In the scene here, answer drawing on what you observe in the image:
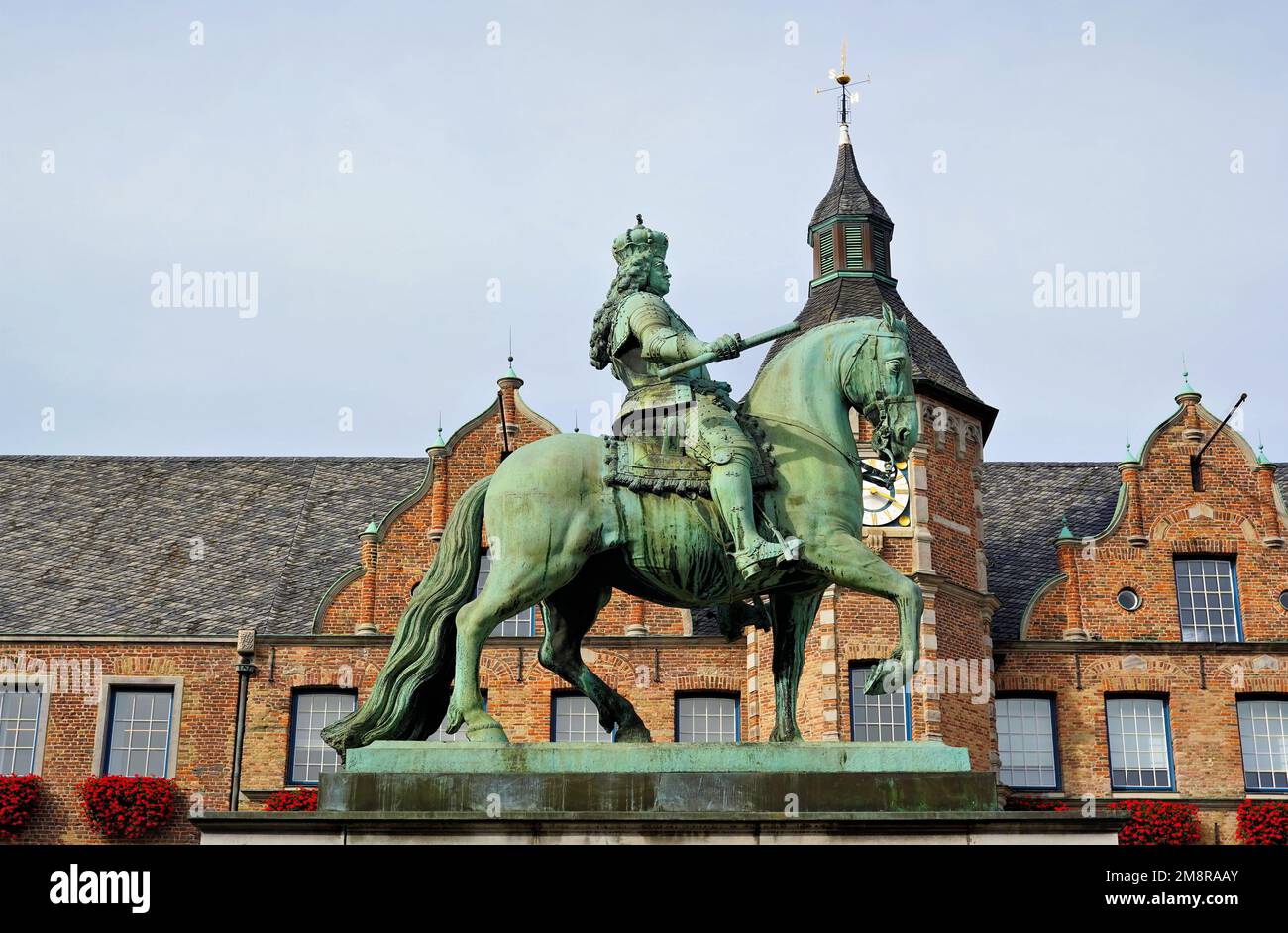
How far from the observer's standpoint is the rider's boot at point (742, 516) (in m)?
11.8

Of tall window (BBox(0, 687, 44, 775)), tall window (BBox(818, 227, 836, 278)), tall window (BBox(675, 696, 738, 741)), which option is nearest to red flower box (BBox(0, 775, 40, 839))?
tall window (BBox(0, 687, 44, 775))

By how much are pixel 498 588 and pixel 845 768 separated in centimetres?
257

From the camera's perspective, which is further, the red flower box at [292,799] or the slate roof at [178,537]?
the slate roof at [178,537]

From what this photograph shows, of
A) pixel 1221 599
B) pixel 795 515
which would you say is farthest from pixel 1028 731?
pixel 795 515

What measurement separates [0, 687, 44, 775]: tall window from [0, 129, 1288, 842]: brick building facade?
1.8 inches

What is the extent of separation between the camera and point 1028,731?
3219cm

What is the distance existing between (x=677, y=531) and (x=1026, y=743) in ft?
69.3

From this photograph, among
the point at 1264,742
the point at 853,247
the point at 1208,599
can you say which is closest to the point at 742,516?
the point at 1264,742

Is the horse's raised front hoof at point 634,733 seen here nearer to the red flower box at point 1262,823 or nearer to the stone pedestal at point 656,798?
the stone pedestal at point 656,798

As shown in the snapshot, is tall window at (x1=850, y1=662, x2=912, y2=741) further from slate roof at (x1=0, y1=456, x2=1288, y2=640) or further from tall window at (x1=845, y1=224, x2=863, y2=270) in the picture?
tall window at (x1=845, y1=224, x2=863, y2=270)

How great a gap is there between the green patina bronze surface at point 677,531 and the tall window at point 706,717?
19164mm

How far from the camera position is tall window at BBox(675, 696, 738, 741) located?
31984mm

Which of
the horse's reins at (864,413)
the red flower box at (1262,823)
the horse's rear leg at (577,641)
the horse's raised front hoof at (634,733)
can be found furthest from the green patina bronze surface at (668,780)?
the red flower box at (1262,823)
